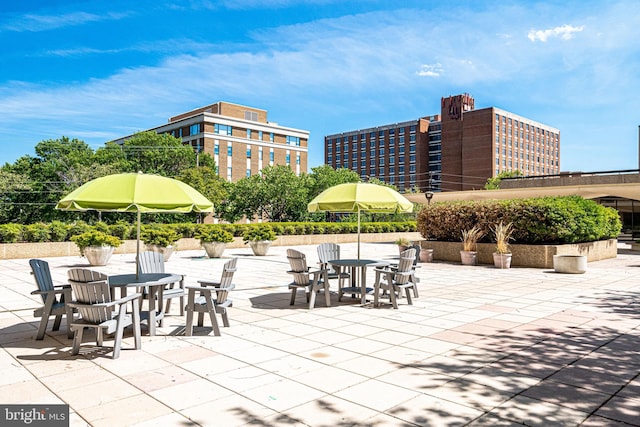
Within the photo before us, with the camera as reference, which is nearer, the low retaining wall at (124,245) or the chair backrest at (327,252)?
the chair backrest at (327,252)

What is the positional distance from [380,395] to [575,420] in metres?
A: 1.63

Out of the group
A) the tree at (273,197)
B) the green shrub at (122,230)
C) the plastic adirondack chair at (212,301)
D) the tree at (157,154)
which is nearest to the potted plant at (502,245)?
the plastic adirondack chair at (212,301)

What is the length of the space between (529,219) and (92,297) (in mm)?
15160

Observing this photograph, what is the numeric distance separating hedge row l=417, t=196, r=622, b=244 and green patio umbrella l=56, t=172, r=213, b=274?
13.6 m

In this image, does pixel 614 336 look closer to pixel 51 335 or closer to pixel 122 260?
pixel 51 335

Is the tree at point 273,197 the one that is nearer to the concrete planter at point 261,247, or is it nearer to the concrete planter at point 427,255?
the concrete planter at point 261,247

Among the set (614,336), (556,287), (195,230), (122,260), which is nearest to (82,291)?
(614,336)

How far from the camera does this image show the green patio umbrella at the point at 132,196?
6.43m

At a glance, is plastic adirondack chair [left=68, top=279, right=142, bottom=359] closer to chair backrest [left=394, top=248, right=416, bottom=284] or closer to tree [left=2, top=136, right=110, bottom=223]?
chair backrest [left=394, top=248, right=416, bottom=284]

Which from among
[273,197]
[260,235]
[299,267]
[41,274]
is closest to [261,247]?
[260,235]

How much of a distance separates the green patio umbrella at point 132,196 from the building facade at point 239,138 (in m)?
65.5

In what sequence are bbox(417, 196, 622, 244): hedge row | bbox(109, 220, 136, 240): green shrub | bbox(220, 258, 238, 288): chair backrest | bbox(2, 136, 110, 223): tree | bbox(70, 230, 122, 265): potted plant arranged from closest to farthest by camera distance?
bbox(220, 258, 238, 288): chair backrest < bbox(417, 196, 622, 244): hedge row < bbox(70, 230, 122, 265): potted plant < bbox(109, 220, 136, 240): green shrub < bbox(2, 136, 110, 223): tree

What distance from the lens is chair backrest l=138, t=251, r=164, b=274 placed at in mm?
8133

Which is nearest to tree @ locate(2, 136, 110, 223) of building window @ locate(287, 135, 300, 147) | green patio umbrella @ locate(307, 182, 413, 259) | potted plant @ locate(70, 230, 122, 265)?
potted plant @ locate(70, 230, 122, 265)
